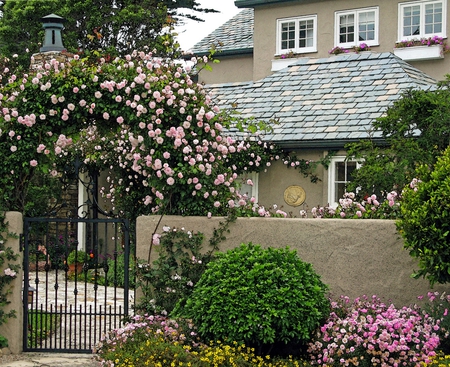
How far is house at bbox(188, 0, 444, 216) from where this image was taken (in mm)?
13758

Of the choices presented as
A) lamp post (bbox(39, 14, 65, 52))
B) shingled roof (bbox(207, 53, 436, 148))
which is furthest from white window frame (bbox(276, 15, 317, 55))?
lamp post (bbox(39, 14, 65, 52))

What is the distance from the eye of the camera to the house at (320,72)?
13.8 m

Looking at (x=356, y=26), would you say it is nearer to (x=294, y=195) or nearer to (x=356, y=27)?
(x=356, y=27)

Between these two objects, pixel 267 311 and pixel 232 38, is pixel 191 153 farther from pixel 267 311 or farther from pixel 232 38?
pixel 232 38

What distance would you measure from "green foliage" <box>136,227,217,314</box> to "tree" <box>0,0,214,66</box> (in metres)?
18.8

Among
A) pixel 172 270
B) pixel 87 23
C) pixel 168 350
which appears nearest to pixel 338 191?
pixel 172 270

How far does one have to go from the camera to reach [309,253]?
7742 mm

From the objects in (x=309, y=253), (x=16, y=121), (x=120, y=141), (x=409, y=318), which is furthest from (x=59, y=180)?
(x=409, y=318)

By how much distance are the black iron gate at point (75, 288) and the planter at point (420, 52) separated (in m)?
8.95

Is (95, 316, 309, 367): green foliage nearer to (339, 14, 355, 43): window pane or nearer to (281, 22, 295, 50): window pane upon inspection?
(339, 14, 355, 43): window pane

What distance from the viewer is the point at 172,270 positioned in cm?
783

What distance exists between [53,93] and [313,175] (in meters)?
7.13

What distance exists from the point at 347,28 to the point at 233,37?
4512mm

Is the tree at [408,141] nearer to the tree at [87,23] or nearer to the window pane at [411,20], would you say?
the window pane at [411,20]
